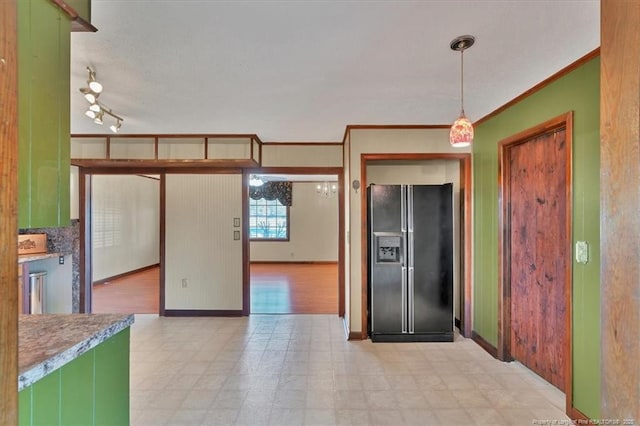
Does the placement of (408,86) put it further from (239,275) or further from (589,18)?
(239,275)

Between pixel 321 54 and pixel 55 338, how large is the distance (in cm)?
198

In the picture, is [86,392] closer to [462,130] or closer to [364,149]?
[462,130]

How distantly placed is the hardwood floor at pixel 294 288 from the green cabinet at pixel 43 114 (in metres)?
3.79

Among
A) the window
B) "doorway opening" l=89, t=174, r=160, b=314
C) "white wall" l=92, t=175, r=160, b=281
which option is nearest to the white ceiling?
"doorway opening" l=89, t=174, r=160, b=314

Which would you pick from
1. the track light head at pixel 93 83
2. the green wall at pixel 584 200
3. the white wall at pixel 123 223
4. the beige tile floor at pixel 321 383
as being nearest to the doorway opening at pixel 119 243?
the white wall at pixel 123 223

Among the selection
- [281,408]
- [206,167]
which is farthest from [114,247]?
[281,408]

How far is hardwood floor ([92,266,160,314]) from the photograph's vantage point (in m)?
4.75

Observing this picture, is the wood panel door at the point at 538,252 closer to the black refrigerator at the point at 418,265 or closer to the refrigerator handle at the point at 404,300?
the black refrigerator at the point at 418,265

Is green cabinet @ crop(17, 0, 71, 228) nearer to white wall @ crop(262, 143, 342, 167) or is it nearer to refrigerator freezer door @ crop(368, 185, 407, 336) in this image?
refrigerator freezer door @ crop(368, 185, 407, 336)

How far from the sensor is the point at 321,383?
2611mm

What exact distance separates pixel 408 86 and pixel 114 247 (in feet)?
22.5

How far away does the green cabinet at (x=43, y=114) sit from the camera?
1070 mm

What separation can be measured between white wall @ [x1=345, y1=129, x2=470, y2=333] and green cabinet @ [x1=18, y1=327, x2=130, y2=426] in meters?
2.47

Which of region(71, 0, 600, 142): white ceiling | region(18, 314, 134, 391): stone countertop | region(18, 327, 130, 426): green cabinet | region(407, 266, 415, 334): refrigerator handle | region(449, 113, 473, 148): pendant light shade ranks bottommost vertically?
region(407, 266, 415, 334): refrigerator handle
